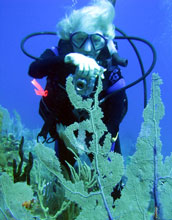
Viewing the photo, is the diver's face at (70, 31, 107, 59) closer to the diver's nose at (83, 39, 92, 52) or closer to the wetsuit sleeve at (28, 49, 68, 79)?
the diver's nose at (83, 39, 92, 52)

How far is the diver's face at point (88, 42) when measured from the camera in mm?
3112

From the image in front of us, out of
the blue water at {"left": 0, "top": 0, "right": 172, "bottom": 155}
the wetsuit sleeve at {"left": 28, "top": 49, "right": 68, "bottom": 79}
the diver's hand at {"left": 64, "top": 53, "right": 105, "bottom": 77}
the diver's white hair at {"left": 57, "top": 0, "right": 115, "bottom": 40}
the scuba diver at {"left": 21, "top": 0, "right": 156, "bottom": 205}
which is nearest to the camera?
the diver's hand at {"left": 64, "top": 53, "right": 105, "bottom": 77}

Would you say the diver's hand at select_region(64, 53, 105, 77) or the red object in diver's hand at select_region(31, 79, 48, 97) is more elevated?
the red object in diver's hand at select_region(31, 79, 48, 97)

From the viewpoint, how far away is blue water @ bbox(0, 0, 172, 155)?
69.2 meters

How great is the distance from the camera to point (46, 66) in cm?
297

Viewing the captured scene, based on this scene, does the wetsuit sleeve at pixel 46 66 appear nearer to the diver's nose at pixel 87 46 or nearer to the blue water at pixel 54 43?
the diver's nose at pixel 87 46

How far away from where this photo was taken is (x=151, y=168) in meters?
1.36

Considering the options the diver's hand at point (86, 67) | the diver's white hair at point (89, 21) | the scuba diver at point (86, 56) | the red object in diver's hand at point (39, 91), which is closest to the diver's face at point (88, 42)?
the scuba diver at point (86, 56)

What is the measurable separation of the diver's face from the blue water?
52996mm

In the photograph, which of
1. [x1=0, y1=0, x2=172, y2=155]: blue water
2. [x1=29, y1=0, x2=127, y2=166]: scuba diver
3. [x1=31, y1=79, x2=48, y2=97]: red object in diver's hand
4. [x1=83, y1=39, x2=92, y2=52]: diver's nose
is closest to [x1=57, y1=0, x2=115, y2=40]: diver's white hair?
[x1=29, y1=0, x2=127, y2=166]: scuba diver

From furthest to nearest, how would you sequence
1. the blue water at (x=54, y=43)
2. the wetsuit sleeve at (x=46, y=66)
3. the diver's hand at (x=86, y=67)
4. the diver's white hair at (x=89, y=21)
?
the blue water at (x=54, y=43) → the diver's white hair at (x=89, y=21) → the wetsuit sleeve at (x=46, y=66) → the diver's hand at (x=86, y=67)

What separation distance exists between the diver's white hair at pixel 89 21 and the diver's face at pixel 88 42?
112 mm

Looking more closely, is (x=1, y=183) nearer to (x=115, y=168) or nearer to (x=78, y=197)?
(x=78, y=197)

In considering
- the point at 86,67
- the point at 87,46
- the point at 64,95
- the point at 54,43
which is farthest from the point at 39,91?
the point at 54,43
